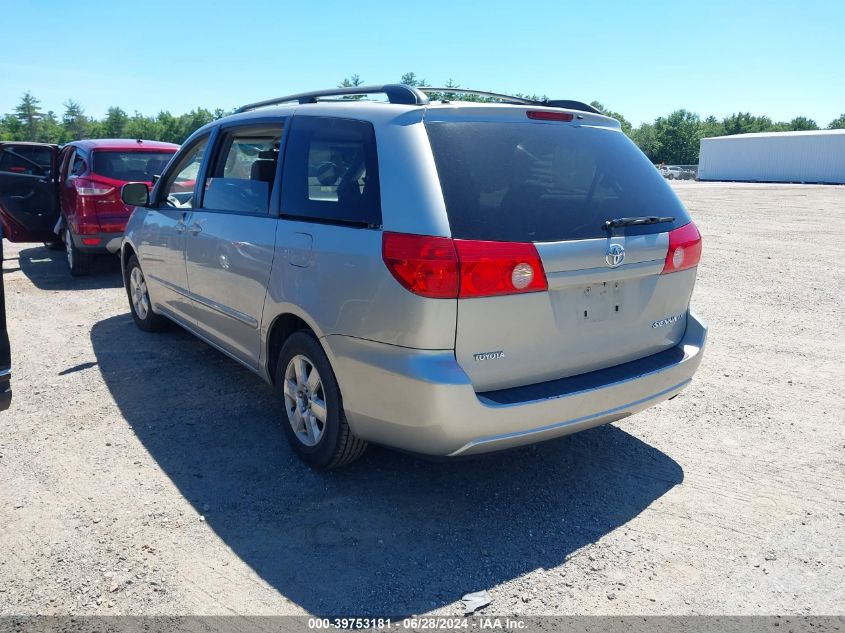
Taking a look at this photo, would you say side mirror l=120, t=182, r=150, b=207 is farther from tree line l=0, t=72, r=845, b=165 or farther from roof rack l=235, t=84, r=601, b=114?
tree line l=0, t=72, r=845, b=165

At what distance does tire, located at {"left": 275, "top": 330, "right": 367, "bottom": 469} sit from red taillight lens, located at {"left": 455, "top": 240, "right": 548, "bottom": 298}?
956 millimetres

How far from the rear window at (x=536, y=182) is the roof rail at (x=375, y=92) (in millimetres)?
278

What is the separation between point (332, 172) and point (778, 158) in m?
68.5

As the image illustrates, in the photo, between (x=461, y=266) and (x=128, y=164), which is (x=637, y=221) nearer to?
(x=461, y=266)

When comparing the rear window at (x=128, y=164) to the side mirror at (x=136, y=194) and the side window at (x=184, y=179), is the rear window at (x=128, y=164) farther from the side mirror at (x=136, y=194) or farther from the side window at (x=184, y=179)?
the side window at (x=184, y=179)

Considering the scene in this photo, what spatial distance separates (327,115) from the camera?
3.71m

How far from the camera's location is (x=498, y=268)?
2.89 m

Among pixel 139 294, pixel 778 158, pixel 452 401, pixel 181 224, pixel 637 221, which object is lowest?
pixel 139 294

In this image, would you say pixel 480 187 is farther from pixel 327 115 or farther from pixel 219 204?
pixel 219 204

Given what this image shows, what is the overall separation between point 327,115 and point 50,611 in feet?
8.71

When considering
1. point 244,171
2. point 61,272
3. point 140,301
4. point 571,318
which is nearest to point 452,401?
point 571,318

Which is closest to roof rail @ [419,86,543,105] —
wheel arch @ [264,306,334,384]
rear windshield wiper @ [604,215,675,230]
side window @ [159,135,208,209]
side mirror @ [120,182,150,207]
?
rear windshield wiper @ [604,215,675,230]

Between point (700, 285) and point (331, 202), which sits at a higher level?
point (331, 202)

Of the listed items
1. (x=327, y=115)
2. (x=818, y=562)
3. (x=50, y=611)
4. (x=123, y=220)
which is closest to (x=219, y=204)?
(x=327, y=115)
